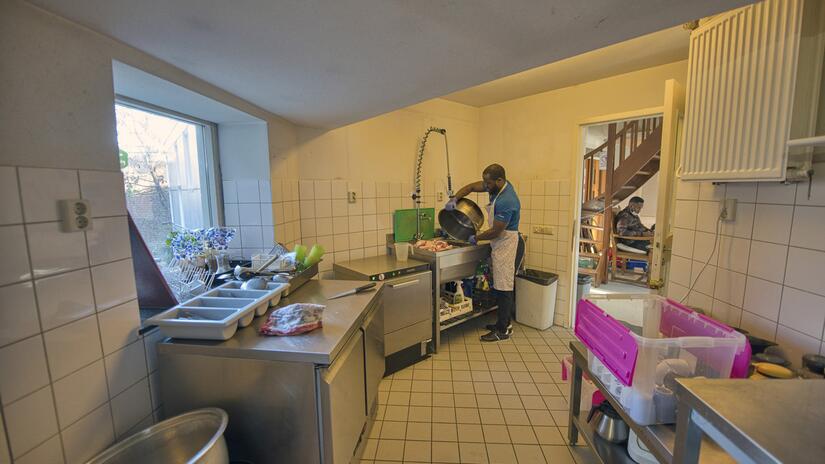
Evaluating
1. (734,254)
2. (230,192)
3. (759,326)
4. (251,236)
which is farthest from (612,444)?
(230,192)

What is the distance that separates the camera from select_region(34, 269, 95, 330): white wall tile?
0.82 meters

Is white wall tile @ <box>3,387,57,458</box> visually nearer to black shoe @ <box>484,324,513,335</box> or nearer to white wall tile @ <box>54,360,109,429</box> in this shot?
white wall tile @ <box>54,360,109,429</box>

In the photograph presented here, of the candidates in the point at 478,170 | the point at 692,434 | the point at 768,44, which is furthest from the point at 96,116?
the point at 478,170

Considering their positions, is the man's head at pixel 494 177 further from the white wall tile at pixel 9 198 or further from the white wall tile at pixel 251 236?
the white wall tile at pixel 9 198

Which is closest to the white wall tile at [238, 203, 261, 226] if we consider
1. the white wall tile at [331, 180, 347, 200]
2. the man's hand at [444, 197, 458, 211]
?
the white wall tile at [331, 180, 347, 200]

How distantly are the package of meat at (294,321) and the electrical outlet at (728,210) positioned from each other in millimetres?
1796

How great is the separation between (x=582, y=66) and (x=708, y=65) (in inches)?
42.2

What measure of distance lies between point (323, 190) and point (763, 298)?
7.88 feet

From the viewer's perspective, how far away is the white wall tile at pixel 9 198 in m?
0.75

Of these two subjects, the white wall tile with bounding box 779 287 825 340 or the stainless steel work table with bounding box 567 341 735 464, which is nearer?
the stainless steel work table with bounding box 567 341 735 464

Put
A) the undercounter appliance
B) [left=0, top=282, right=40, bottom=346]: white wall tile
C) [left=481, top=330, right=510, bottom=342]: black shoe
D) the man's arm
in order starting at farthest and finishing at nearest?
1. [left=481, top=330, right=510, bottom=342]: black shoe
2. the man's arm
3. the undercounter appliance
4. [left=0, top=282, right=40, bottom=346]: white wall tile

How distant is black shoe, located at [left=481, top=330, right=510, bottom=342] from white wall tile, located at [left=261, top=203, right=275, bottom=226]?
76.4 inches

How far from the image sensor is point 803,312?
3.70 ft

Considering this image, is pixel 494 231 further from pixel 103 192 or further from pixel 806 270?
pixel 103 192
